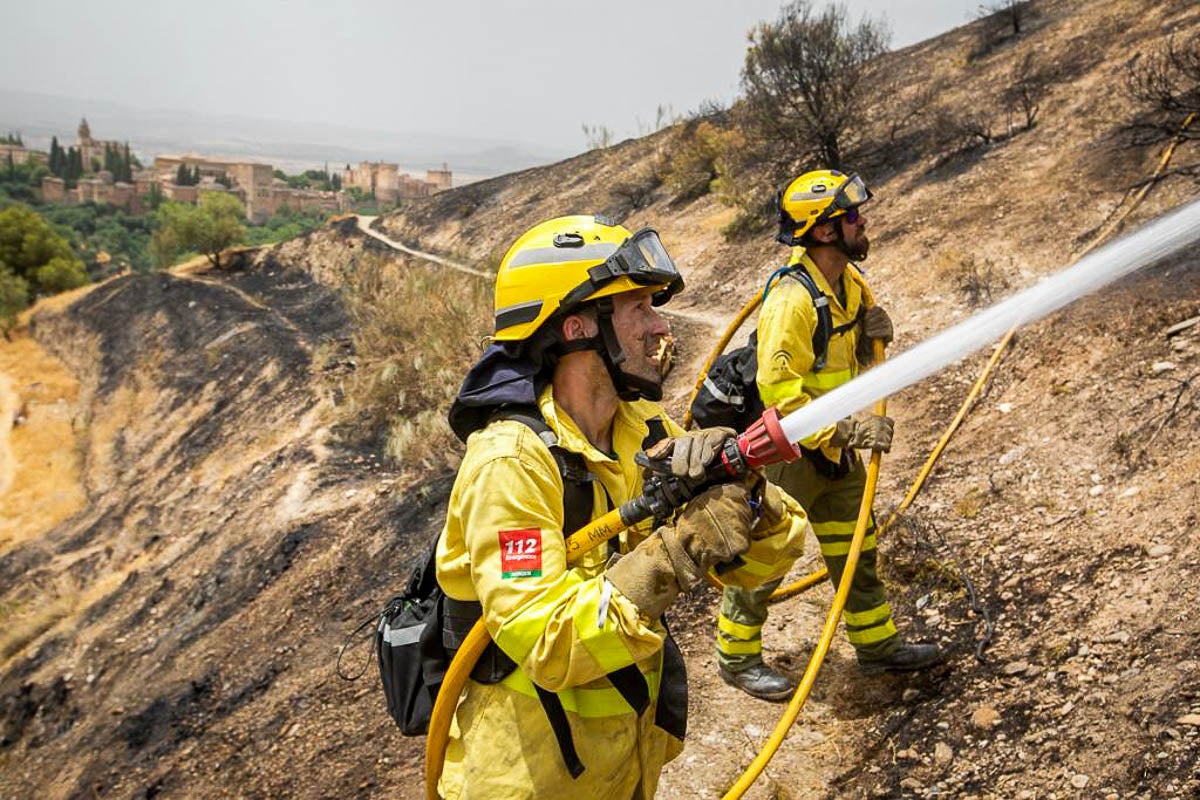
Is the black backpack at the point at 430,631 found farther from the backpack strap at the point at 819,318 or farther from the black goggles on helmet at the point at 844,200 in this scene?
the black goggles on helmet at the point at 844,200

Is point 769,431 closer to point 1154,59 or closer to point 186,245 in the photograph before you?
point 1154,59

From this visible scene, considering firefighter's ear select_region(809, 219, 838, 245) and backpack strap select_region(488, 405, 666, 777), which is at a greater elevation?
firefighter's ear select_region(809, 219, 838, 245)

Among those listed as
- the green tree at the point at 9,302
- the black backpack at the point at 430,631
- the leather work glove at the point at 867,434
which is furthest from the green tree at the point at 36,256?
the black backpack at the point at 430,631

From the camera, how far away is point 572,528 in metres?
2.33

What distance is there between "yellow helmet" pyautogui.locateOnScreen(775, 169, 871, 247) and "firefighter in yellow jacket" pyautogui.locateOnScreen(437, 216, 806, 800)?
77.9 inches

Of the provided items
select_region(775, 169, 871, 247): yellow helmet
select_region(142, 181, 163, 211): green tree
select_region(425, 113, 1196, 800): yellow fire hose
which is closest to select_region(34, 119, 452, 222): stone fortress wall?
select_region(142, 181, 163, 211): green tree

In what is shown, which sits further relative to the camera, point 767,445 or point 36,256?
point 36,256

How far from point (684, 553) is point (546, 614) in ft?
1.20

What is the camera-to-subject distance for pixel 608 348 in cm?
247

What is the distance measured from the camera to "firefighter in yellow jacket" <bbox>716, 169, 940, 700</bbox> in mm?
4188

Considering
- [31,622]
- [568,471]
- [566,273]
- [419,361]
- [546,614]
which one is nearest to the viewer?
[546,614]

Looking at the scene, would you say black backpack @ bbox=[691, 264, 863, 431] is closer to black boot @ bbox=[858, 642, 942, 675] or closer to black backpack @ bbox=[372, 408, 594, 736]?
black boot @ bbox=[858, 642, 942, 675]

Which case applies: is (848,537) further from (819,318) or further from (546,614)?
(546,614)

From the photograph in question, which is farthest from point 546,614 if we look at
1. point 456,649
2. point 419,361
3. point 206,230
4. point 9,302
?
point 9,302
